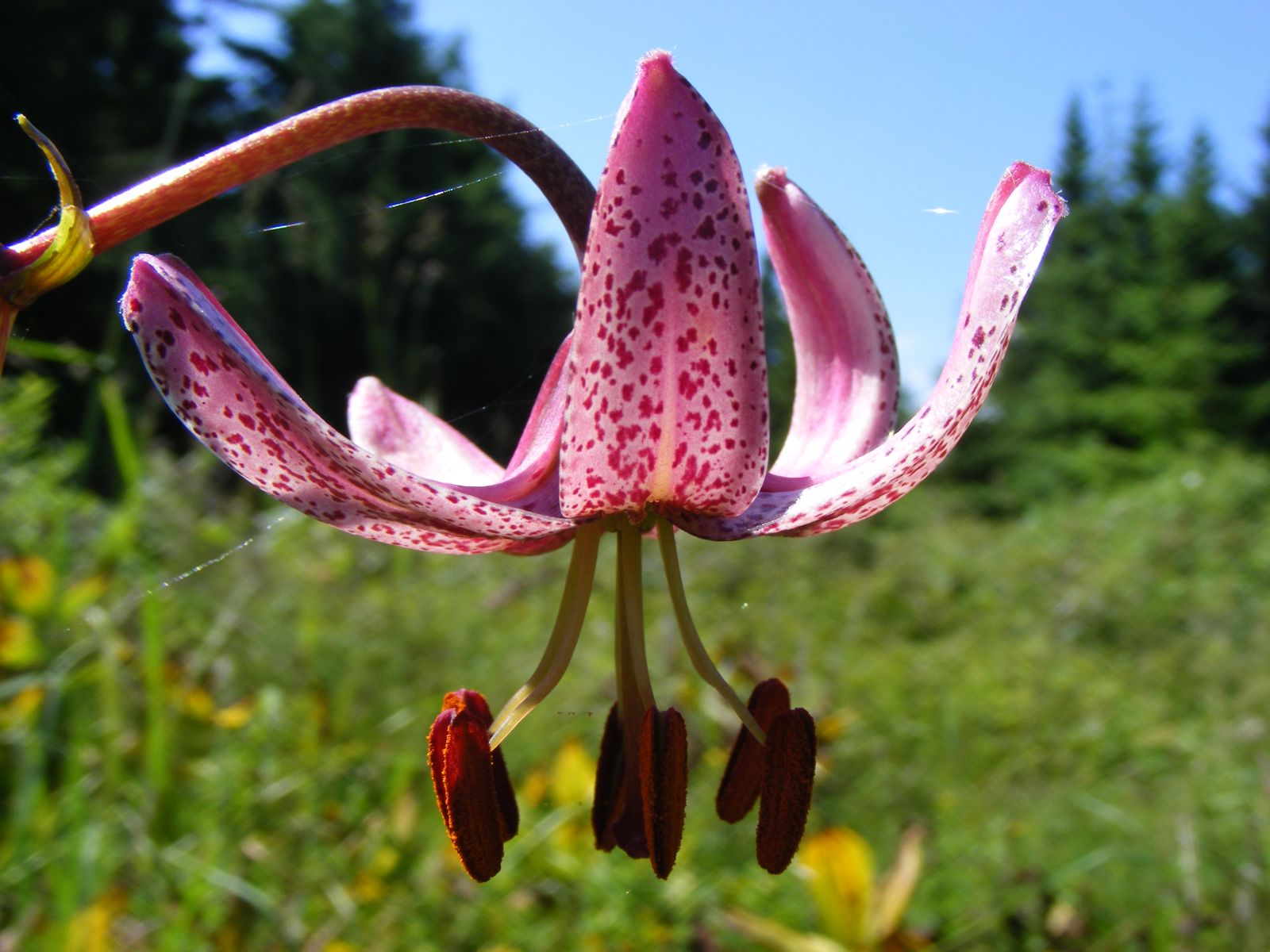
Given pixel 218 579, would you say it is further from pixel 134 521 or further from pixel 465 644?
pixel 134 521

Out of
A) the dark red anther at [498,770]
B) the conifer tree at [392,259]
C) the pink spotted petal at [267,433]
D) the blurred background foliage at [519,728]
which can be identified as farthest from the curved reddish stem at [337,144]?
the conifer tree at [392,259]

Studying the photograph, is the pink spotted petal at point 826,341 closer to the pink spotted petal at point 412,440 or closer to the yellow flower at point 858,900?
the pink spotted petal at point 412,440

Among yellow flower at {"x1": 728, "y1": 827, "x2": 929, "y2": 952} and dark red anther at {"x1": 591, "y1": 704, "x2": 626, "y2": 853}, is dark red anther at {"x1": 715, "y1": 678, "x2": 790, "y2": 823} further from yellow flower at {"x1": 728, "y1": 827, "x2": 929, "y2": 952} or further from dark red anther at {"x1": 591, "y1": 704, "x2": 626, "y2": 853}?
yellow flower at {"x1": 728, "y1": 827, "x2": 929, "y2": 952}

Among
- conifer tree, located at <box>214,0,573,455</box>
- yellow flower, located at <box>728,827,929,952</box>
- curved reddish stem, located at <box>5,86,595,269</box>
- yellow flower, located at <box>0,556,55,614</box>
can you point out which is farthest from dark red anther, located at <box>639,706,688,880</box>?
conifer tree, located at <box>214,0,573,455</box>

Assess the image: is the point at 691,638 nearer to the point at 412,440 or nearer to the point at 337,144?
the point at 412,440

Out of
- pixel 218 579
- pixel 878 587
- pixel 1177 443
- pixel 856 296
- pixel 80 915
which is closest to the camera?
pixel 856 296

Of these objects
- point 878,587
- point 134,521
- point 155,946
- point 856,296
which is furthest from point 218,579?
point 878,587
